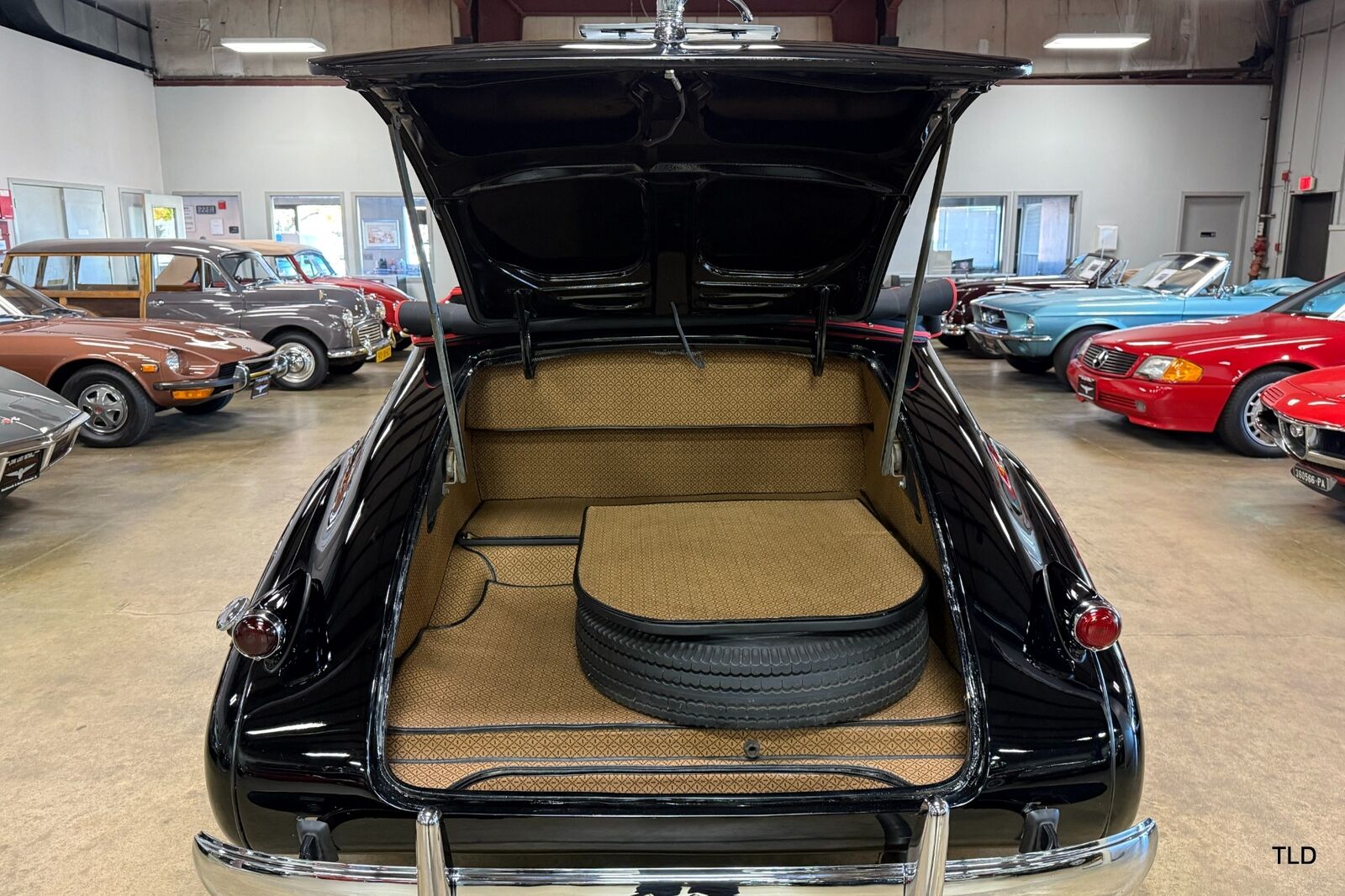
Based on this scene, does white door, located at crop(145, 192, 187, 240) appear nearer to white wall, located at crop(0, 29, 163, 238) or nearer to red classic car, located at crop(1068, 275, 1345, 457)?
white wall, located at crop(0, 29, 163, 238)

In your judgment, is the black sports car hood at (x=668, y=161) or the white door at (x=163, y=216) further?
the white door at (x=163, y=216)

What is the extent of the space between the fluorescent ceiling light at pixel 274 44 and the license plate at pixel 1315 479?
1296 centimetres

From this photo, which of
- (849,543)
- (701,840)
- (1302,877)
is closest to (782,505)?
(849,543)

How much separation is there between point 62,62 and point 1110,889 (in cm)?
1588

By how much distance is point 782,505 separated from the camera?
8.33ft

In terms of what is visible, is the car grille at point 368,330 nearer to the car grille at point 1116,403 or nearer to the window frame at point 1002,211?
the car grille at point 1116,403

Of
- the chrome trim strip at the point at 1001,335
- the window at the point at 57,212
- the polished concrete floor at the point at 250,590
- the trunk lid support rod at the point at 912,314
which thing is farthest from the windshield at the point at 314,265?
the trunk lid support rod at the point at 912,314

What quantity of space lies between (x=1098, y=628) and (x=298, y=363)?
9514 millimetres

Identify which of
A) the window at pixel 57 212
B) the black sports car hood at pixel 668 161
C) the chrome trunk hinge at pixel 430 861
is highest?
the window at pixel 57 212

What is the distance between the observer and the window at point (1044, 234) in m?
16.1

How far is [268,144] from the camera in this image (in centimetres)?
1560

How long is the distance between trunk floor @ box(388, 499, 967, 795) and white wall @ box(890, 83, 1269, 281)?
1503 centimetres

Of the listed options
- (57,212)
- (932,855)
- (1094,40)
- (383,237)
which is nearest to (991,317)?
(1094,40)

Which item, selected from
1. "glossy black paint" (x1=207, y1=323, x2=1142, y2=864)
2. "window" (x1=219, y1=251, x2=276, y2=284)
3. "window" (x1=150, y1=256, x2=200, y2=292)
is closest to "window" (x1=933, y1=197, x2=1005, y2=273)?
"window" (x1=219, y1=251, x2=276, y2=284)
